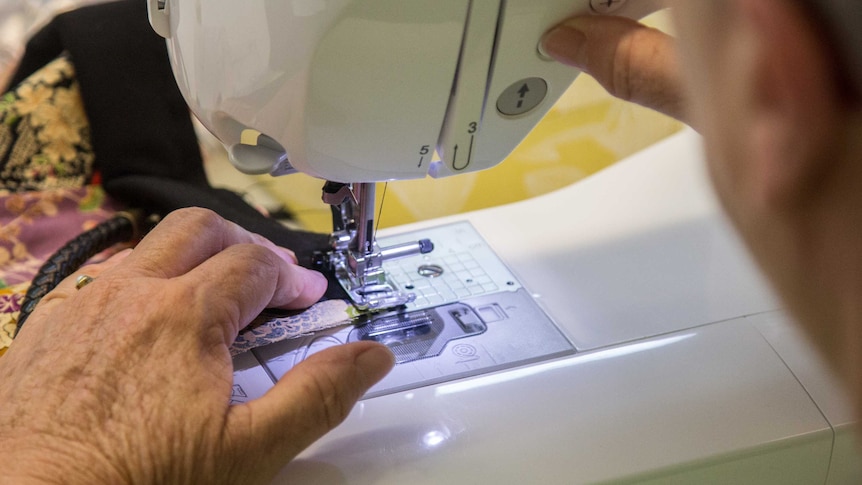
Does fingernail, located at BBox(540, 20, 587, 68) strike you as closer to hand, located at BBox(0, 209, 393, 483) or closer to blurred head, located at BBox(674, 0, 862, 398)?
hand, located at BBox(0, 209, 393, 483)

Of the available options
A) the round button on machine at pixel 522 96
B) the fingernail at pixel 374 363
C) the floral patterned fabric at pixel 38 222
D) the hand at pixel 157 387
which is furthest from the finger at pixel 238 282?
the floral patterned fabric at pixel 38 222

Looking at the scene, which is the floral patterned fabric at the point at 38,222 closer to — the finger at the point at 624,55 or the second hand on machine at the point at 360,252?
the second hand on machine at the point at 360,252

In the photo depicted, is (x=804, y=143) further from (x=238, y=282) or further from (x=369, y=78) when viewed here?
(x=238, y=282)

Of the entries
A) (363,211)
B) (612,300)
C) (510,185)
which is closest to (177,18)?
(363,211)

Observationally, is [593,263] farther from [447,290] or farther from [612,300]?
[447,290]

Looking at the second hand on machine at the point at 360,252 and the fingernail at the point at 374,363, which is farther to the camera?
the second hand on machine at the point at 360,252

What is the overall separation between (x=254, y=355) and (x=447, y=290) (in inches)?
8.7

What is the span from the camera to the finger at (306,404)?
62 centimetres

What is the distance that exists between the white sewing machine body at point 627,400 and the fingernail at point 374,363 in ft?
0.21

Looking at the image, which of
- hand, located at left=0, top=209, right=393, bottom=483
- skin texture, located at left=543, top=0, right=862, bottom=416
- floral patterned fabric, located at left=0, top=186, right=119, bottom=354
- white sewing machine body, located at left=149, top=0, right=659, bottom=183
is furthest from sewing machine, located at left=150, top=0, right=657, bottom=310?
floral patterned fabric, located at left=0, top=186, right=119, bottom=354

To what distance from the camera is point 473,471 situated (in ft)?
2.21

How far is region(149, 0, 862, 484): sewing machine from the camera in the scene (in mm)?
638

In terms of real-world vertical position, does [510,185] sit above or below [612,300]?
below

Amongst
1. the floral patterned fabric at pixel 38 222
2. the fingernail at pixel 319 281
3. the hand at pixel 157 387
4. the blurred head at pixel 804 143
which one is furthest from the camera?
the floral patterned fabric at pixel 38 222
